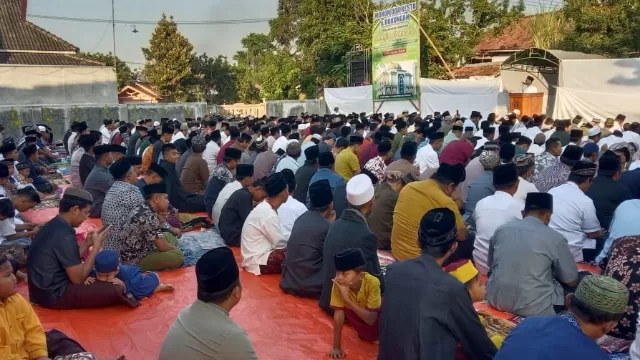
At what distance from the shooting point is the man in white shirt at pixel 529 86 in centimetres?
1781

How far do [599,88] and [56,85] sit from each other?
850 inches

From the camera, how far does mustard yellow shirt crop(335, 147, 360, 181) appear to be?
782 centimetres

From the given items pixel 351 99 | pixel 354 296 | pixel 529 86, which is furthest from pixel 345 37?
pixel 354 296

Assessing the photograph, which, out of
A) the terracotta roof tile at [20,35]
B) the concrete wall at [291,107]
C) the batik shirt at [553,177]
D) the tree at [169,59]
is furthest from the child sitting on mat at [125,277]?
the tree at [169,59]

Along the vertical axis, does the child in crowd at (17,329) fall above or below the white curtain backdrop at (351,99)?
below

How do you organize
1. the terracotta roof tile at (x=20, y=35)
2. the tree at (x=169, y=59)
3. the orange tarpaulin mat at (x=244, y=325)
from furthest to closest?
the tree at (x=169, y=59) → the terracotta roof tile at (x=20, y=35) → the orange tarpaulin mat at (x=244, y=325)

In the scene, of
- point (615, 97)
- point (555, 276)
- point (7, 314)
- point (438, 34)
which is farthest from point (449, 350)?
point (438, 34)

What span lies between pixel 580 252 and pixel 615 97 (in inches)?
503

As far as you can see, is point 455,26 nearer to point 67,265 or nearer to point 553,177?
point 553,177

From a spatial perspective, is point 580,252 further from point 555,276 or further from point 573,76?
point 573,76

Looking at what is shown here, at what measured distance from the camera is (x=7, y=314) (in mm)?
3006

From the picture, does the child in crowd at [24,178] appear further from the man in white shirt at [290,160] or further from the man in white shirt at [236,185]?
the man in white shirt at [290,160]

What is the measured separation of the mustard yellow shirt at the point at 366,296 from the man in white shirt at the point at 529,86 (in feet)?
51.9

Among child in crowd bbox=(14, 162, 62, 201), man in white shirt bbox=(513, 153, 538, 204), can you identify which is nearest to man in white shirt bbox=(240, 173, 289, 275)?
man in white shirt bbox=(513, 153, 538, 204)
